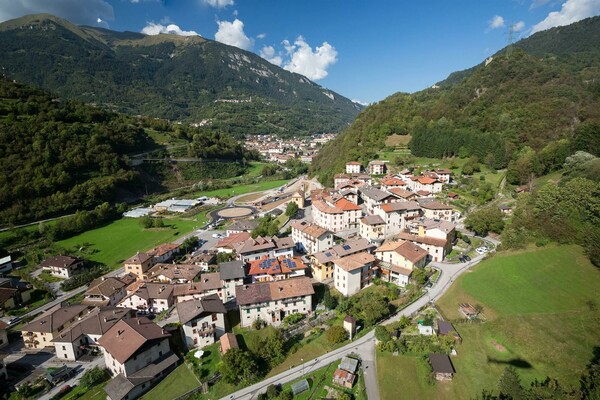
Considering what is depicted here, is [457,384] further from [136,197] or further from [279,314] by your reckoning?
[136,197]

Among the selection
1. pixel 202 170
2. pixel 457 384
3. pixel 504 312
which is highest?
pixel 202 170

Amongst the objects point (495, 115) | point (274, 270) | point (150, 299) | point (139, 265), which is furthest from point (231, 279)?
point (495, 115)

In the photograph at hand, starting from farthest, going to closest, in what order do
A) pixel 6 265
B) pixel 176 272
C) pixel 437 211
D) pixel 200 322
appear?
pixel 437 211
pixel 6 265
pixel 176 272
pixel 200 322

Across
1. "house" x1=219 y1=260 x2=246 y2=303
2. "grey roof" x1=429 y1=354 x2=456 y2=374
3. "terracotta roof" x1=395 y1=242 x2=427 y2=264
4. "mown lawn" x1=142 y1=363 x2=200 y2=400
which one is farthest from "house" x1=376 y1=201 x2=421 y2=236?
"mown lawn" x1=142 y1=363 x2=200 y2=400

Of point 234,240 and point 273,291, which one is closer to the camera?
point 273,291

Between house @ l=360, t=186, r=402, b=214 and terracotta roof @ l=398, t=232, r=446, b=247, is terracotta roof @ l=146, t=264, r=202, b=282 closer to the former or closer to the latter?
terracotta roof @ l=398, t=232, r=446, b=247

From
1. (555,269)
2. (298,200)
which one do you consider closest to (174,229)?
(298,200)

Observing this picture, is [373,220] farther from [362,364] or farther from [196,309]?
[196,309]
